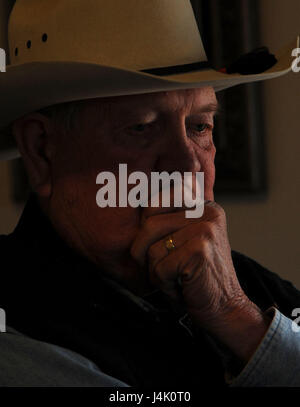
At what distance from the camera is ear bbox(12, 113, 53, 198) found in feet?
3.92

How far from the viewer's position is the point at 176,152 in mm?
1140

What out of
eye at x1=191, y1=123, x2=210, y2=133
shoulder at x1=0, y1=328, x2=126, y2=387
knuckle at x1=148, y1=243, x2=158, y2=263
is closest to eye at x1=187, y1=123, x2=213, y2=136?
eye at x1=191, y1=123, x2=210, y2=133

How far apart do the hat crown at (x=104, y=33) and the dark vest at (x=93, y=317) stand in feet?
0.95

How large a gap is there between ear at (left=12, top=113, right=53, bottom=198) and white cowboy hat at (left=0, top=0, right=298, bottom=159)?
3 centimetres

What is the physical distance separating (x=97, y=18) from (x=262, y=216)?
133cm

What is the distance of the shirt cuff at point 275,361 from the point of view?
109 cm

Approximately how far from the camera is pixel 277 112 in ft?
7.38

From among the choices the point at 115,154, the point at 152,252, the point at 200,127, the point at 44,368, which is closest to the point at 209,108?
the point at 200,127

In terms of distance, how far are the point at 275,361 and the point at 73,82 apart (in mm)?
571

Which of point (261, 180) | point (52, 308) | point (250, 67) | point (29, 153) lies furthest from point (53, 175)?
point (261, 180)

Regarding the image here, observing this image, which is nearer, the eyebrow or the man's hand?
the man's hand

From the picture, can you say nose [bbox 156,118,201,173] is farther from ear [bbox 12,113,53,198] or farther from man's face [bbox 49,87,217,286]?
ear [bbox 12,113,53,198]

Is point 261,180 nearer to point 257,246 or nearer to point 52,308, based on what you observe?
point 257,246

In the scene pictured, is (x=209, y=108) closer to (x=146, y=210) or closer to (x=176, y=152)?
(x=176, y=152)
